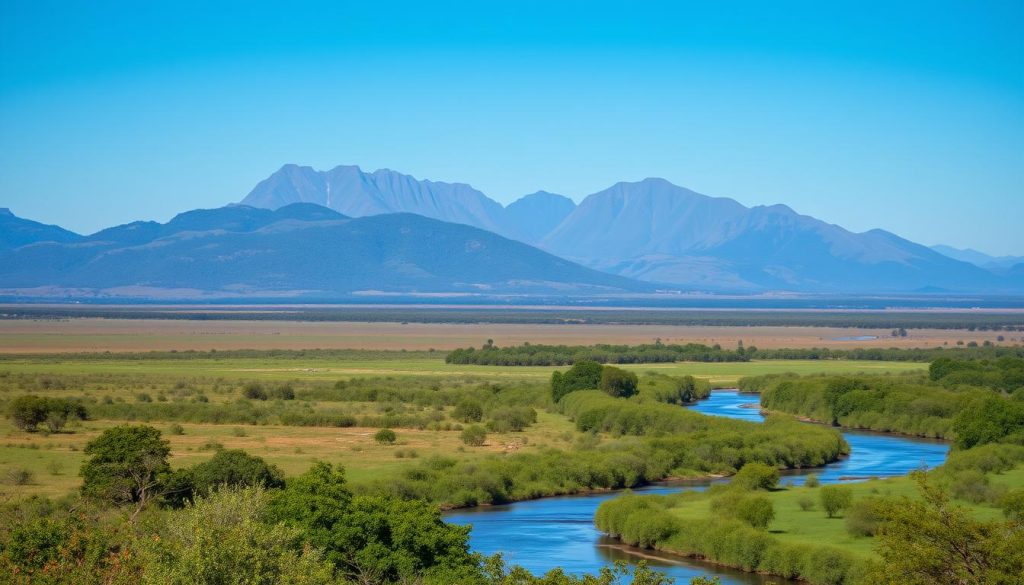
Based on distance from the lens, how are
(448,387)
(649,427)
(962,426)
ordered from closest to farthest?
(962,426)
(649,427)
(448,387)

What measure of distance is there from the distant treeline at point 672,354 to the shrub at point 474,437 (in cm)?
6863

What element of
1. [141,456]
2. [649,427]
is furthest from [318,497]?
[649,427]

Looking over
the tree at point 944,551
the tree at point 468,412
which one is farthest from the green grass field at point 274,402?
the tree at point 944,551

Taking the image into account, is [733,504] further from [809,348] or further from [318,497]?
[809,348]

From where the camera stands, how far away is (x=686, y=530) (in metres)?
46.6

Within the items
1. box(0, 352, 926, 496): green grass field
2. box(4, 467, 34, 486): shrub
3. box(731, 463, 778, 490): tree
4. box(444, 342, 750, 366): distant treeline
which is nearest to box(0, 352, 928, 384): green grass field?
box(0, 352, 926, 496): green grass field

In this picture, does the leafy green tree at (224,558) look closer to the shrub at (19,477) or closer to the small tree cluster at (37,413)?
the shrub at (19,477)

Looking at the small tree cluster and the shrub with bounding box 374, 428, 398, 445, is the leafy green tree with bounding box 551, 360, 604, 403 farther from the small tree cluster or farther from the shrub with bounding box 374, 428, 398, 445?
the small tree cluster

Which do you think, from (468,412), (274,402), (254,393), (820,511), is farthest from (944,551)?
(254,393)

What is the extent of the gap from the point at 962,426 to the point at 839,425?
67.7ft

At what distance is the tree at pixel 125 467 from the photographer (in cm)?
4525

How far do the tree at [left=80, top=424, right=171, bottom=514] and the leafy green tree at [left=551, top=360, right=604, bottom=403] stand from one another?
146 ft

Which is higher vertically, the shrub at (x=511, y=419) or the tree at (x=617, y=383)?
the tree at (x=617, y=383)

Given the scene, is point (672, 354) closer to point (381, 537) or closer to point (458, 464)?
point (458, 464)
